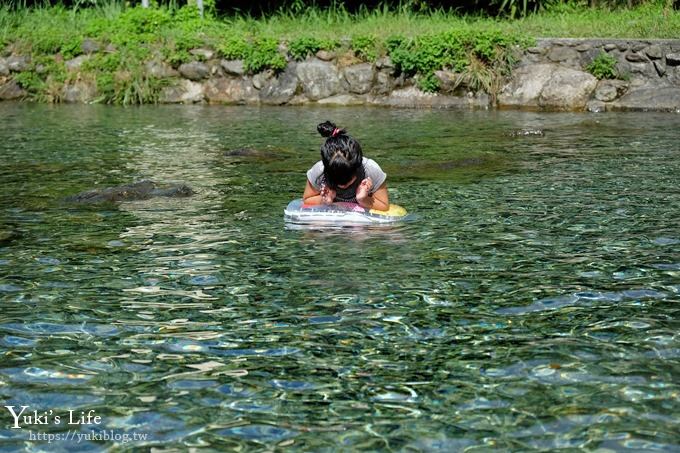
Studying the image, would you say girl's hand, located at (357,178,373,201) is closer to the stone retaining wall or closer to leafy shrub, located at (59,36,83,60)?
the stone retaining wall

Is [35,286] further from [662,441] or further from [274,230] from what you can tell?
[662,441]

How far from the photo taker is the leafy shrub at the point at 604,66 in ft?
60.5

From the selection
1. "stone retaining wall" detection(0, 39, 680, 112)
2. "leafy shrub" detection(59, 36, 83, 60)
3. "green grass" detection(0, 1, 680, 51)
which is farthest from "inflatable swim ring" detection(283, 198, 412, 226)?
"leafy shrub" detection(59, 36, 83, 60)

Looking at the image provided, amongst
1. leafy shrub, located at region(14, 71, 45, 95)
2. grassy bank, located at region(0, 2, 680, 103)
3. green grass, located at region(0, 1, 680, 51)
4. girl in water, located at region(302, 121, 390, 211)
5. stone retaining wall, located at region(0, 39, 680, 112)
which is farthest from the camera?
leafy shrub, located at region(14, 71, 45, 95)

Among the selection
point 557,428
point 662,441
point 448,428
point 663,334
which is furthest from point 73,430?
point 663,334

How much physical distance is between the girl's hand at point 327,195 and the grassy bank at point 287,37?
417 inches

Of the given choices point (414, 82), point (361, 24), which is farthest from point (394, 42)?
point (361, 24)

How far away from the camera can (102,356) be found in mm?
5625

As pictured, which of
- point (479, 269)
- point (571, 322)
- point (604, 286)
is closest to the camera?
point (571, 322)

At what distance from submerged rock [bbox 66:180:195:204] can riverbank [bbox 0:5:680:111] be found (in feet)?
30.5

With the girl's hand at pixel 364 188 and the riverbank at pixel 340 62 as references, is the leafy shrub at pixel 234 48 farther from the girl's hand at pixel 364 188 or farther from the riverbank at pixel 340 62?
the girl's hand at pixel 364 188

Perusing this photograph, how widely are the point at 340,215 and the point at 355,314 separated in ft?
8.49

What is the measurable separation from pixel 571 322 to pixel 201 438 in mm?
2483

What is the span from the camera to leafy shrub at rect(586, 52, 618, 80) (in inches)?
727
